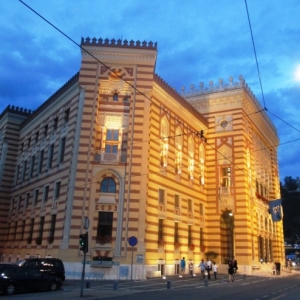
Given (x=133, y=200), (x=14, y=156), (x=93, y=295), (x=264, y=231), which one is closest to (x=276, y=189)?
(x=264, y=231)

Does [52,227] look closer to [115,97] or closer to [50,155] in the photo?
[50,155]

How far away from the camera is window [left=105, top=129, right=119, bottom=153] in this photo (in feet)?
93.4

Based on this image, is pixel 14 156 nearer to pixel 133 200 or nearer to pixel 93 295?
pixel 133 200

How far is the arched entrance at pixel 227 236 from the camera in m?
36.0

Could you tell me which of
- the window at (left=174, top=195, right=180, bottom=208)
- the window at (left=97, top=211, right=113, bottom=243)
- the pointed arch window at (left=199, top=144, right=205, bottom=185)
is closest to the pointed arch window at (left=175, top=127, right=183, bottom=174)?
the window at (left=174, top=195, right=180, bottom=208)

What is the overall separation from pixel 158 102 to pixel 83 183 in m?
10.4

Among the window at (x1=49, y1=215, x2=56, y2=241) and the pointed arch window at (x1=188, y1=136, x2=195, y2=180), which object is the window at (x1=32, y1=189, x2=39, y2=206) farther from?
the pointed arch window at (x1=188, y1=136, x2=195, y2=180)

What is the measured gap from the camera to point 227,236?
3672cm

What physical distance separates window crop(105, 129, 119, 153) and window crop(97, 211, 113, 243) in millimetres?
5095

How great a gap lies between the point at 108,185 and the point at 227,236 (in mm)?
15895

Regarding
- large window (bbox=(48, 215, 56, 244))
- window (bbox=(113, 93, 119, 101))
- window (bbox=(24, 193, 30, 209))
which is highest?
window (bbox=(113, 93, 119, 101))

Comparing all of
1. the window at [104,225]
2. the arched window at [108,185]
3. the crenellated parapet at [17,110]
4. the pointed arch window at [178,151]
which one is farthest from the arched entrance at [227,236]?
the crenellated parapet at [17,110]

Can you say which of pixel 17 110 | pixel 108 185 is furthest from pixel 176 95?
pixel 17 110

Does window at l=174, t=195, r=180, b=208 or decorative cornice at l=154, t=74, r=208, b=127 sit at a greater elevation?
decorative cornice at l=154, t=74, r=208, b=127
